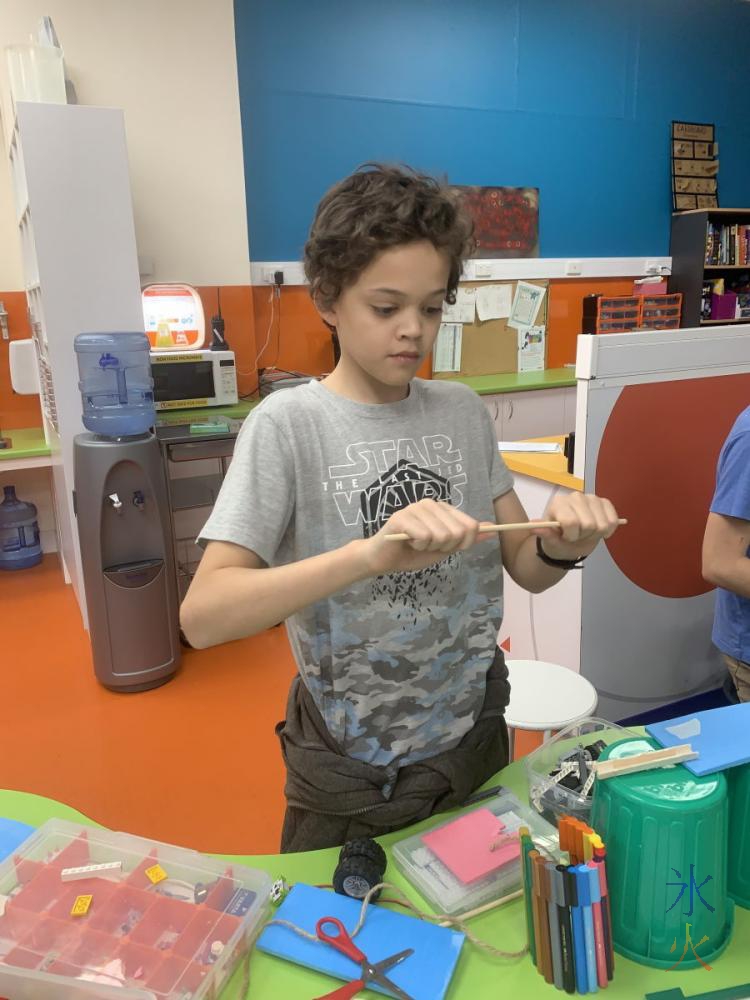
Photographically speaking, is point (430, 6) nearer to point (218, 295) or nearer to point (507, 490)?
point (218, 295)

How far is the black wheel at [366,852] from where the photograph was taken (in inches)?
37.2

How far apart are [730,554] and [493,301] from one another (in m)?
3.91

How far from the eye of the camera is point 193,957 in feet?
2.62

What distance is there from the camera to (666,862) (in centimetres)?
78

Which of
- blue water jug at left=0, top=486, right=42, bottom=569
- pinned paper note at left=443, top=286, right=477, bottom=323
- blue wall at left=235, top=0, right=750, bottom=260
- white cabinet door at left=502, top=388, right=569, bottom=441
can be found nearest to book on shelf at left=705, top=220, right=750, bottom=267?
blue wall at left=235, top=0, right=750, bottom=260

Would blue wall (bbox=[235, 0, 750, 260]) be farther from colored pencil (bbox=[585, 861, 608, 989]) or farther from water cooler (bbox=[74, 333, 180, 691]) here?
colored pencil (bbox=[585, 861, 608, 989])

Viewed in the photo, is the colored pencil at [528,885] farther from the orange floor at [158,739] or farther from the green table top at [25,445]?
the green table top at [25,445]

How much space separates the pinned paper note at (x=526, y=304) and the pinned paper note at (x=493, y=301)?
6 cm

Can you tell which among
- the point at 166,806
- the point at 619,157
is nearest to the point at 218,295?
the point at 166,806

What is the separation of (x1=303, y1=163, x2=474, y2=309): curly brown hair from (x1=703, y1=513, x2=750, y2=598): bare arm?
919 mm

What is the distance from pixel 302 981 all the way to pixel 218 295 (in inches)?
154

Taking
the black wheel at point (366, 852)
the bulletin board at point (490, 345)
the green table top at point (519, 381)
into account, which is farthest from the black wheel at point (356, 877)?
the bulletin board at point (490, 345)

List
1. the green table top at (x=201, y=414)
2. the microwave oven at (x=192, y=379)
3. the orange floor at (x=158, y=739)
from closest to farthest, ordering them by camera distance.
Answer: the orange floor at (x=158, y=739) → the green table top at (x=201, y=414) → the microwave oven at (x=192, y=379)

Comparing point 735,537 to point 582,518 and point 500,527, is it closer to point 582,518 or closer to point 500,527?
point 582,518
